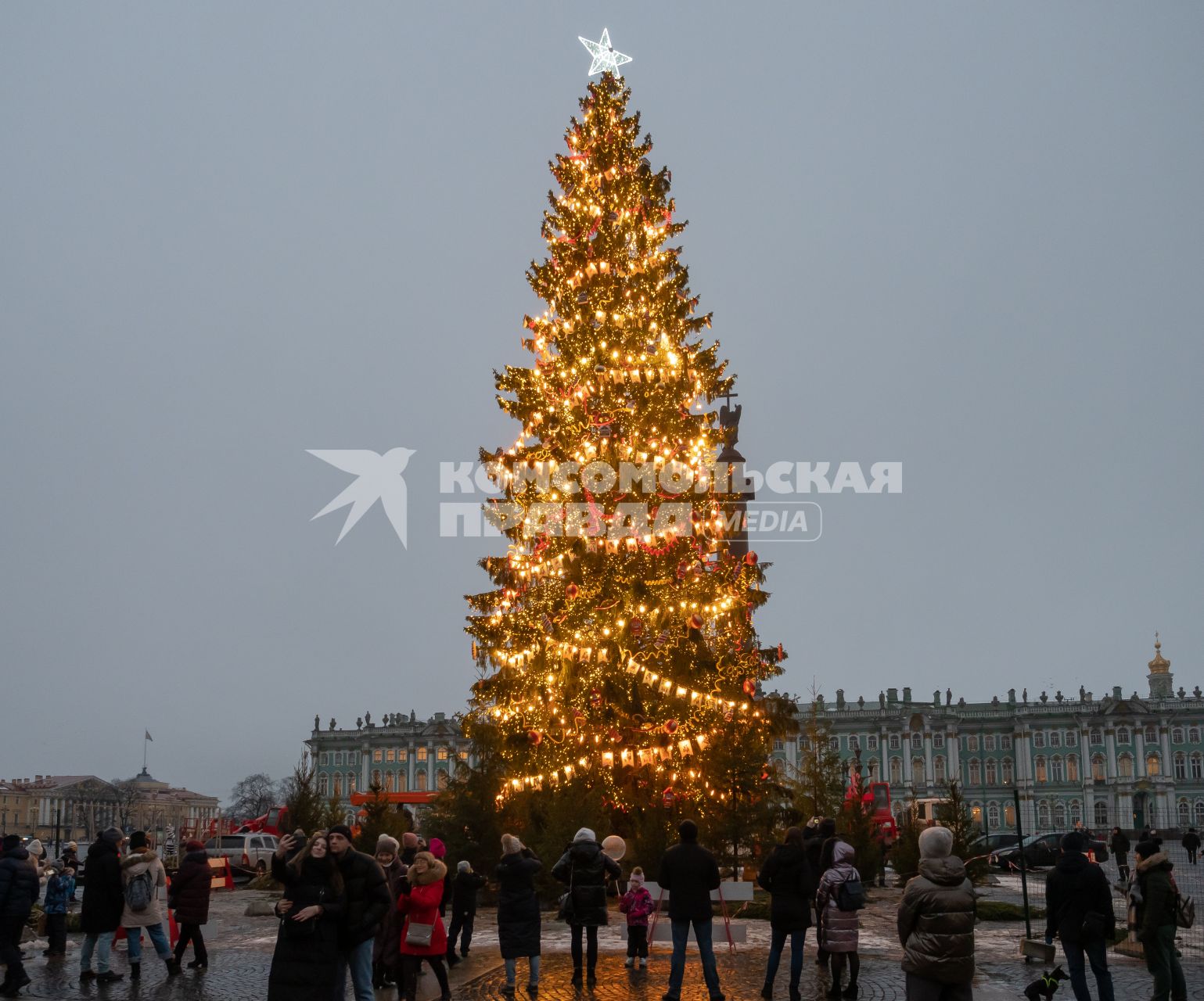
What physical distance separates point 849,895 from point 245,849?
1102 inches

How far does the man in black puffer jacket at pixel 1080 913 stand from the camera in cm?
905

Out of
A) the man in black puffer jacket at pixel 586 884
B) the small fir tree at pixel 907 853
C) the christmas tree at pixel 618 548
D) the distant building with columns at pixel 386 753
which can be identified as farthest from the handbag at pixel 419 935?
the distant building with columns at pixel 386 753

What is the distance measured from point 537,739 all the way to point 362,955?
10.8 metres

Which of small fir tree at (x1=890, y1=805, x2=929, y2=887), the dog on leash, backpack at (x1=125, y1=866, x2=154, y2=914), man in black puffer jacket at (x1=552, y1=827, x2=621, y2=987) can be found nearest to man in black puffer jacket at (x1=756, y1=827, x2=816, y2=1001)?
man in black puffer jacket at (x1=552, y1=827, x2=621, y2=987)

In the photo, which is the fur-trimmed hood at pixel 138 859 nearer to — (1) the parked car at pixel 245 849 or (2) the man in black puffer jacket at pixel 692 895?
(2) the man in black puffer jacket at pixel 692 895

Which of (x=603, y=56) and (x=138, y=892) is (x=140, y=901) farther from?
(x=603, y=56)

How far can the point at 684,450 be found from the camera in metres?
20.0

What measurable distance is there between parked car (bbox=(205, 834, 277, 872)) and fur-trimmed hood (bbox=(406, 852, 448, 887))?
24.7 metres

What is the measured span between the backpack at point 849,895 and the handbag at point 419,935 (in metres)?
3.58

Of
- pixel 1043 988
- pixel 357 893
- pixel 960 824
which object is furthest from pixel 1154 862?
pixel 960 824

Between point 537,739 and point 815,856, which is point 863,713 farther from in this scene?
point 815,856

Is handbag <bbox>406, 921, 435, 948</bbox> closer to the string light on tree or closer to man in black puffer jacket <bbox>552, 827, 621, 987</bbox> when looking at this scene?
man in black puffer jacket <bbox>552, 827, 621, 987</bbox>

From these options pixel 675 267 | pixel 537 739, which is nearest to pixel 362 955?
pixel 537 739

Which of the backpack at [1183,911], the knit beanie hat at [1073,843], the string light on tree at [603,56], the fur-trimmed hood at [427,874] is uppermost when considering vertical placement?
the string light on tree at [603,56]
